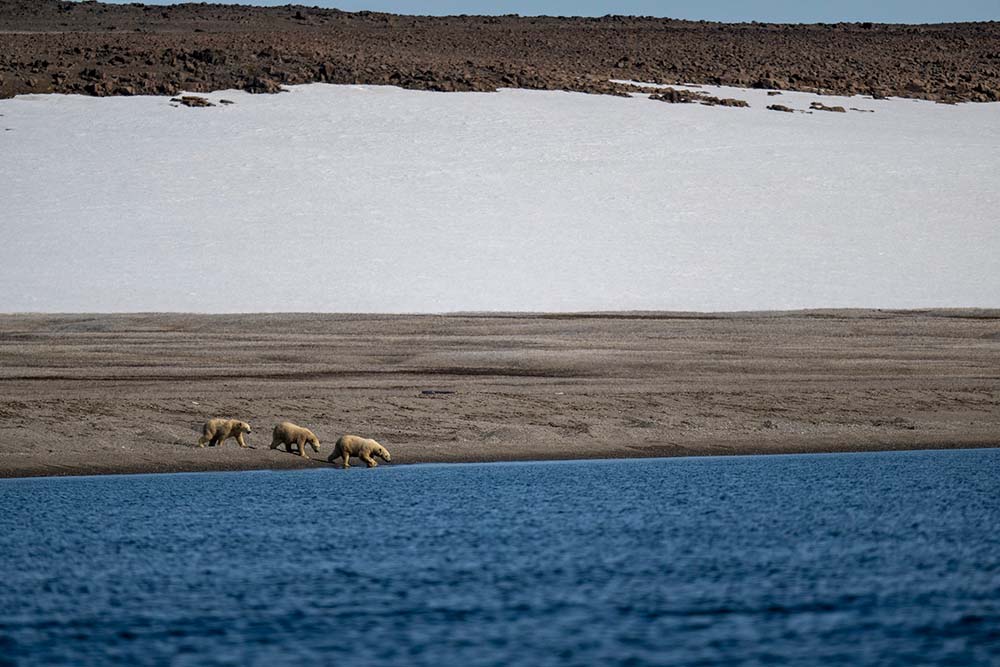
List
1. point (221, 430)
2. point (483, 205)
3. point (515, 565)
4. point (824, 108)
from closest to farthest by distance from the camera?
point (515, 565), point (221, 430), point (483, 205), point (824, 108)

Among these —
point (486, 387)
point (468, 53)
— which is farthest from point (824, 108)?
point (486, 387)

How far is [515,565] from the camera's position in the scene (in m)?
11.0

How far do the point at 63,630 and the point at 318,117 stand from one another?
105 feet

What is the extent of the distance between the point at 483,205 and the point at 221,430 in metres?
18.9

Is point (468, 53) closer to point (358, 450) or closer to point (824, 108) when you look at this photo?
point (824, 108)

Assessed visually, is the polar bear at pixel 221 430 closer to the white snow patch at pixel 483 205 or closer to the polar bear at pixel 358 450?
the polar bear at pixel 358 450

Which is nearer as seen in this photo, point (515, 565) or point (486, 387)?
point (515, 565)

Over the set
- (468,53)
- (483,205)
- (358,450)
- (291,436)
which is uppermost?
(468,53)

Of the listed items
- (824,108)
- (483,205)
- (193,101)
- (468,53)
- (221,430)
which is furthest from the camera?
(468,53)

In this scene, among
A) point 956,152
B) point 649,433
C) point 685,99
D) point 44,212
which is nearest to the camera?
point 649,433

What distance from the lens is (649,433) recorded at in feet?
55.0

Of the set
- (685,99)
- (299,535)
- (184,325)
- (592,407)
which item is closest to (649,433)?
(592,407)

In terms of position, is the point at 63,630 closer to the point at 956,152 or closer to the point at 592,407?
the point at 592,407

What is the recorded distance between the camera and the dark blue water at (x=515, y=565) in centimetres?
877
